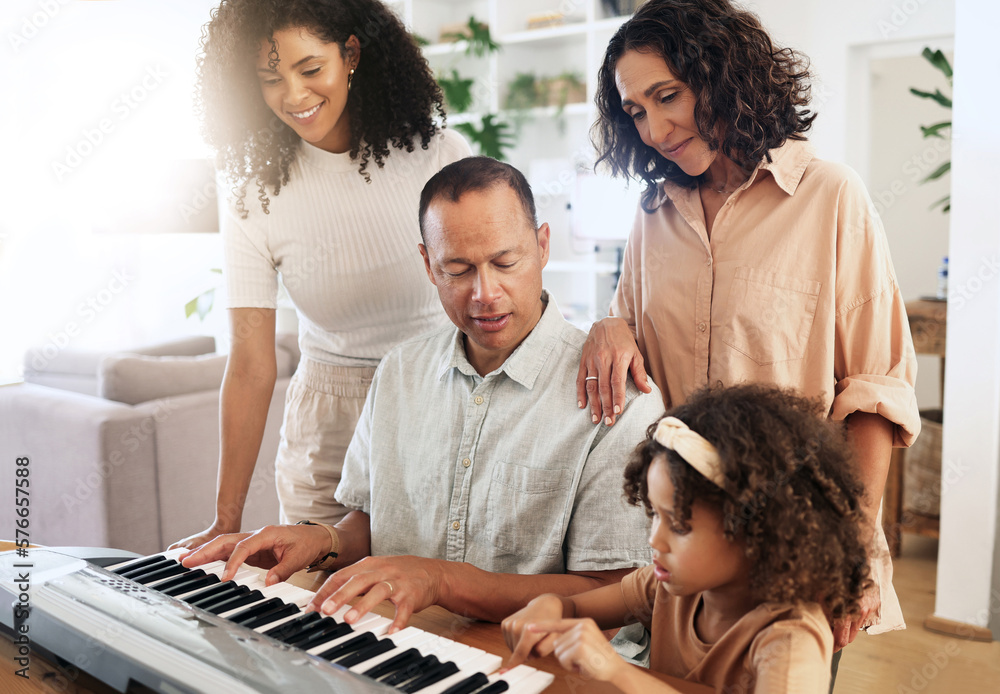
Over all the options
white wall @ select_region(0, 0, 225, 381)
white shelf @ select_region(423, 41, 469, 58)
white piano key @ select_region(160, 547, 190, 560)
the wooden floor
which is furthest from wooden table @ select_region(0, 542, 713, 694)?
white wall @ select_region(0, 0, 225, 381)

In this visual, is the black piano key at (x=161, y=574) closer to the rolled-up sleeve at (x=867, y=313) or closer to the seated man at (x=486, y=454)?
the seated man at (x=486, y=454)

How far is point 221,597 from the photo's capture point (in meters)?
1.16

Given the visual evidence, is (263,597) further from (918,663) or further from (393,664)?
(918,663)

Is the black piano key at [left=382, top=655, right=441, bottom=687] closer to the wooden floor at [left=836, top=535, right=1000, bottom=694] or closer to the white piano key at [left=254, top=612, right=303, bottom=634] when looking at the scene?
the white piano key at [left=254, top=612, right=303, bottom=634]

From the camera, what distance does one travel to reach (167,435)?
10.6 feet

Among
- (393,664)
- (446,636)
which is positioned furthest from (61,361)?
(393,664)

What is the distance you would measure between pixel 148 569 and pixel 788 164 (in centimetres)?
120

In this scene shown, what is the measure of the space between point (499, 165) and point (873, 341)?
0.68m

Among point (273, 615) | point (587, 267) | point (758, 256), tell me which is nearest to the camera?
point (273, 615)

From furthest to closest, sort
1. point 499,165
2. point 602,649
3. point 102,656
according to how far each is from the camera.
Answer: point 499,165
point 102,656
point 602,649

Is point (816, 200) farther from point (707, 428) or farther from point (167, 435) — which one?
point (167, 435)

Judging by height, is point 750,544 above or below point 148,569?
above

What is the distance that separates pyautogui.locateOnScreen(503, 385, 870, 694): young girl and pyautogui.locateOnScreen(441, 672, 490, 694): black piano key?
4cm

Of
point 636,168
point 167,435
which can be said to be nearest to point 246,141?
point 636,168
